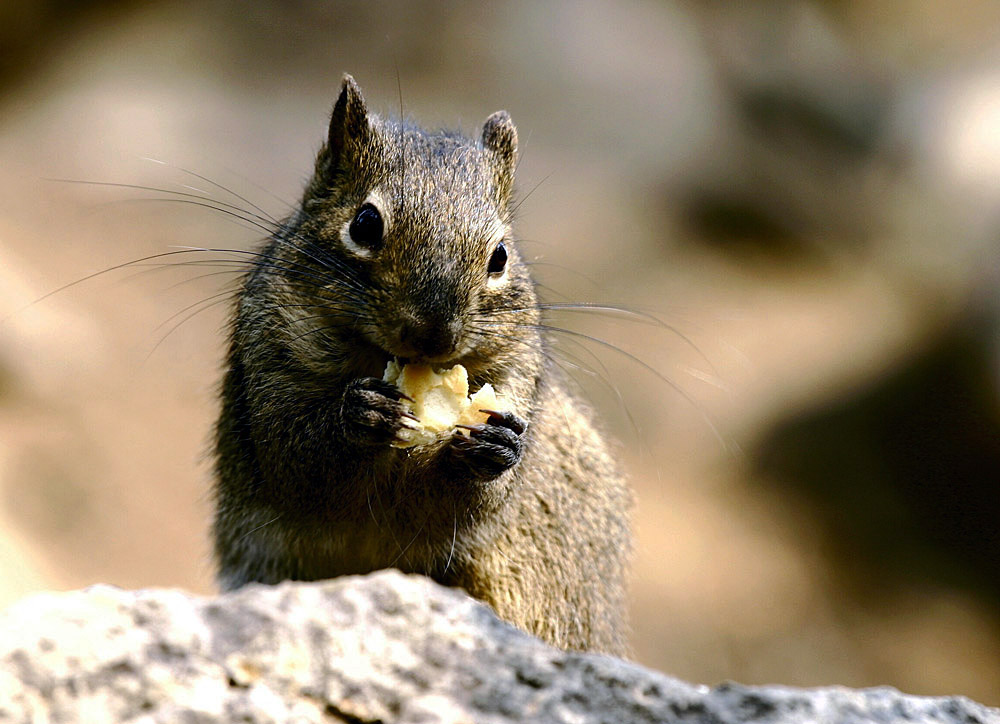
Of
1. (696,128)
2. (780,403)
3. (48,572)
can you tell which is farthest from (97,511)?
(696,128)

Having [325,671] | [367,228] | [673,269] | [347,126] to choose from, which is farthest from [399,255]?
[673,269]

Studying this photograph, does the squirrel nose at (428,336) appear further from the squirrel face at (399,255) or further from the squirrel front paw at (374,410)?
the squirrel front paw at (374,410)

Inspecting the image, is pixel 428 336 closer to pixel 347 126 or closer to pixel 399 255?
pixel 399 255

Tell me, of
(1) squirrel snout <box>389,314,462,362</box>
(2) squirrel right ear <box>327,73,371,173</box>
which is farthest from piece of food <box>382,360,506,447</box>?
(2) squirrel right ear <box>327,73,371,173</box>

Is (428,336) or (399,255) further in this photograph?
(399,255)

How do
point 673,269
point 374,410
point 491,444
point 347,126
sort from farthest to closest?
point 673,269 → point 347,126 → point 491,444 → point 374,410

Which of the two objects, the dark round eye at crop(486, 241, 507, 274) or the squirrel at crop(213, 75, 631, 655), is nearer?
the squirrel at crop(213, 75, 631, 655)

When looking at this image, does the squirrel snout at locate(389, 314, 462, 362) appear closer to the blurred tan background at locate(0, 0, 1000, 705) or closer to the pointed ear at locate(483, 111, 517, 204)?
the pointed ear at locate(483, 111, 517, 204)
